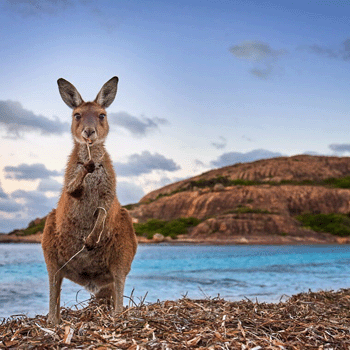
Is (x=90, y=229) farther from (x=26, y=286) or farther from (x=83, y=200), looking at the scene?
(x=26, y=286)

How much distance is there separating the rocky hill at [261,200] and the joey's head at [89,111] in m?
62.1

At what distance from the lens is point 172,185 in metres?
107

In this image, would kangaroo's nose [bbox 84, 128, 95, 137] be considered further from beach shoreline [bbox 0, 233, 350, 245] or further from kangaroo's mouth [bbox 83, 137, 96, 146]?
beach shoreline [bbox 0, 233, 350, 245]

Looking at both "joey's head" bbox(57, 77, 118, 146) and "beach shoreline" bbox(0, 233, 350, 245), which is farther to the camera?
"beach shoreline" bbox(0, 233, 350, 245)

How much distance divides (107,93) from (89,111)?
0.40 meters

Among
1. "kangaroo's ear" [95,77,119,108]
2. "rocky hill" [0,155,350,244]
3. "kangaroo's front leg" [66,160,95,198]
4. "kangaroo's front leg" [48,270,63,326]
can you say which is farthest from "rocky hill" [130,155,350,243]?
"kangaroo's front leg" [66,160,95,198]

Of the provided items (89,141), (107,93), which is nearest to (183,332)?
(89,141)

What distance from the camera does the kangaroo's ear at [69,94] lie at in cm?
508

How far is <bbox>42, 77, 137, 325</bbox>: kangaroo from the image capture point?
4.70 m

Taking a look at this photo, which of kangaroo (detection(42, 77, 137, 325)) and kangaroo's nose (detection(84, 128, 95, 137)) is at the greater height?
kangaroo's nose (detection(84, 128, 95, 137))

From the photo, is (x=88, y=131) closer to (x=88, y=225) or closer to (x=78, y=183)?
(x=78, y=183)

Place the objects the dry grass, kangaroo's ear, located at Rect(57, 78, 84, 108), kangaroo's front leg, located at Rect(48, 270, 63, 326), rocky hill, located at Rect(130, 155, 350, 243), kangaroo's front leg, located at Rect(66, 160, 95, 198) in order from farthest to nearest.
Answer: rocky hill, located at Rect(130, 155, 350, 243)
kangaroo's ear, located at Rect(57, 78, 84, 108)
kangaroo's front leg, located at Rect(48, 270, 63, 326)
kangaroo's front leg, located at Rect(66, 160, 95, 198)
the dry grass

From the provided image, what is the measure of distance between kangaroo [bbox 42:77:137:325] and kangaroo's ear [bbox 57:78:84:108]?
0.01 meters

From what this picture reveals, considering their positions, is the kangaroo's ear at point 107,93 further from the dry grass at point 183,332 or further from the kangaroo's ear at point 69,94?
the dry grass at point 183,332
